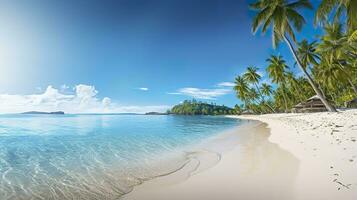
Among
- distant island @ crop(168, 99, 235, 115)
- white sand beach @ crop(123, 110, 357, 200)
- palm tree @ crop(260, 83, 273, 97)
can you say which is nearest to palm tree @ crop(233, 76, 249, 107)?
palm tree @ crop(260, 83, 273, 97)

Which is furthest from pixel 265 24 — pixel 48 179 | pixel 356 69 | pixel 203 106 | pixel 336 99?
pixel 203 106

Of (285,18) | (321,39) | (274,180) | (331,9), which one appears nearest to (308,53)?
(321,39)

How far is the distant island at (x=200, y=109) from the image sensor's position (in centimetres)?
15207

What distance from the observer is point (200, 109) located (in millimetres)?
162500

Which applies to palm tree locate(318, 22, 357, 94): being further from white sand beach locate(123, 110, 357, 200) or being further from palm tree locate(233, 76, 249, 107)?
palm tree locate(233, 76, 249, 107)

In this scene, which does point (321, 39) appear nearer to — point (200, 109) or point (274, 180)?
point (274, 180)

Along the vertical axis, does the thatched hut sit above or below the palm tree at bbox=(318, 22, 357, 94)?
below

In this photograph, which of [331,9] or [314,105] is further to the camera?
[314,105]

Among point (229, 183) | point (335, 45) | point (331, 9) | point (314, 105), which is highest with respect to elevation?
point (335, 45)

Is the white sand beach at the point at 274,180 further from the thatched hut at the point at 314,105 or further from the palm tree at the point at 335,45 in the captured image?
the thatched hut at the point at 314,105

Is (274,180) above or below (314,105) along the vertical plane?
below

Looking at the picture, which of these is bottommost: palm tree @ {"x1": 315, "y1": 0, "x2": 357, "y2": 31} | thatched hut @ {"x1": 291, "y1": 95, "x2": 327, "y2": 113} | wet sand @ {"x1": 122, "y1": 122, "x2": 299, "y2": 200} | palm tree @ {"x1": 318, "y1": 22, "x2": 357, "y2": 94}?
wet sand @ {"x1": 122, "y1": 122, "x2": 299, "y2": 200}

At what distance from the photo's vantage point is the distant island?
499ft

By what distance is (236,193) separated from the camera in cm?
466
